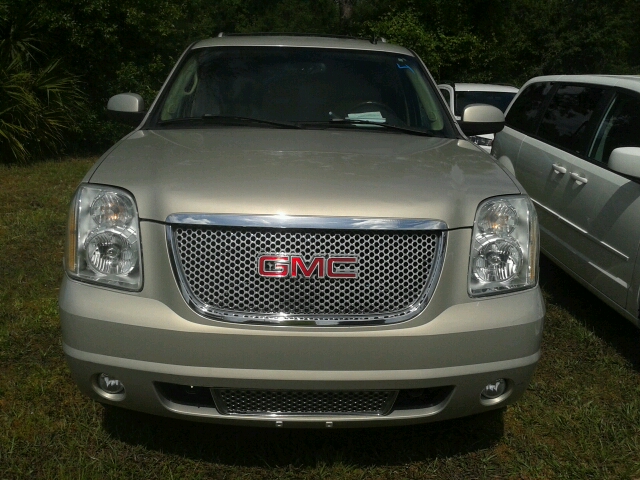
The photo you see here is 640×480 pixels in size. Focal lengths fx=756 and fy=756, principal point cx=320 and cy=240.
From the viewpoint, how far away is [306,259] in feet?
8.79

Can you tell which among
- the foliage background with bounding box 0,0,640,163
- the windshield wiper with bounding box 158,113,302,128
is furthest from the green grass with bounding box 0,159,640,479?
the foliage background with bounding box 0,0,640,163

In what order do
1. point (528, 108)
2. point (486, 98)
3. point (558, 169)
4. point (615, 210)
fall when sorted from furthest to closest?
point (486, 98), point (528, 108), point (558, 169), point (615, 210)

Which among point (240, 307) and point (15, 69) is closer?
point (240, 307)

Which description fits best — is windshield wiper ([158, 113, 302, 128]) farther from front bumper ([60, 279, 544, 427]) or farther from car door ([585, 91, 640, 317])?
car door ([585, 91, 640, 317])

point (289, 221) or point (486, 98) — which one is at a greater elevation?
point (289, 221)

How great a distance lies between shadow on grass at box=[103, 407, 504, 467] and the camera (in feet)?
10.6

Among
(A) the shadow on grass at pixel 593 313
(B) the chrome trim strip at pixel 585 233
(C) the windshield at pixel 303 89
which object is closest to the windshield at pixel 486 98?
(A) the shadow on grass at pixel 593 313

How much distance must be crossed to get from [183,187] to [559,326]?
3.03 metres

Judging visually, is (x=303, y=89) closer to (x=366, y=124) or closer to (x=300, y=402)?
(x=366, y=124)

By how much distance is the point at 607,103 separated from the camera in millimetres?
5035

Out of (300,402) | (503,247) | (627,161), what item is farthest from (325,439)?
(627,161)

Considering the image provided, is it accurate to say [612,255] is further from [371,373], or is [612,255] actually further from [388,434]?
[371,373]

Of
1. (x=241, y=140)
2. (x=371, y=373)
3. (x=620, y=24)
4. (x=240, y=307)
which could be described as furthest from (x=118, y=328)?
(x=620, y=24)

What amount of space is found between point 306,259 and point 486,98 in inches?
344
